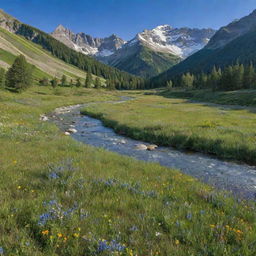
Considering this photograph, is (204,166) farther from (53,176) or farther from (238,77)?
(238,77)

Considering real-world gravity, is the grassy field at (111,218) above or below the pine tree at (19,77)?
below

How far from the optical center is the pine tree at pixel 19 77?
63.1 metres

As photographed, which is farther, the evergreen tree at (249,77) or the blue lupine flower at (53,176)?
the evergreen tree at (249,77)

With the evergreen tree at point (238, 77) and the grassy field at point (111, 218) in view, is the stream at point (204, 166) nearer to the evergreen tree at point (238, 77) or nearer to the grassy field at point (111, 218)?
the grassy field at point (111, 218)

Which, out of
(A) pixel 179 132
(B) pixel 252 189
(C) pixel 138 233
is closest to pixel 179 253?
(C) pixel 138 233

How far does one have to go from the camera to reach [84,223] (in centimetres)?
382

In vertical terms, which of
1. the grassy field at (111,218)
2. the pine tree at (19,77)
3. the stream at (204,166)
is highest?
the pine tree at (19,77)

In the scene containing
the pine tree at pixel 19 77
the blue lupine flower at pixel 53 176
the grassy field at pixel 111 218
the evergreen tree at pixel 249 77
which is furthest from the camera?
the evergreen tree at pixel 249 77

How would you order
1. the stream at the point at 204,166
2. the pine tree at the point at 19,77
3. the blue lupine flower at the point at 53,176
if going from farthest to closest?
the pine tree at the point at 19,77, the stream at the point at 204,166, the blue lupine flower at the point at 53,176

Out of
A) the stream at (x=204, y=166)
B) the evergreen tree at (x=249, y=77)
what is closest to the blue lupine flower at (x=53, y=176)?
the stream at (x=204, y=166)

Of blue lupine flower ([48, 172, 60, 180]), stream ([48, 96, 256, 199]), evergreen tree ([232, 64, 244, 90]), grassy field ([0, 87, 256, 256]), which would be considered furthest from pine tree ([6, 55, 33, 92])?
evergreen tree ([232, 64, 244, 90])

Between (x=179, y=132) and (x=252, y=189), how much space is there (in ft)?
33.4

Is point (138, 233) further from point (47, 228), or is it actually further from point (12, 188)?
point (12, 188)

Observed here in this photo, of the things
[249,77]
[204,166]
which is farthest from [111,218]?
[249,77]
